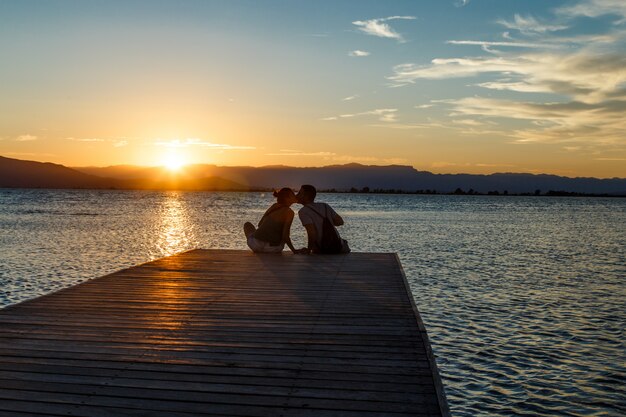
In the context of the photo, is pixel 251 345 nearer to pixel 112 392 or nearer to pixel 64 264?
pixel 112 392

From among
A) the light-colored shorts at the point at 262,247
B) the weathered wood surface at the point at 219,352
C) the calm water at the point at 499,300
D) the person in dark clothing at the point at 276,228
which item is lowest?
the calm water at the point at 499,300

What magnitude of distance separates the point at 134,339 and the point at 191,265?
6845mm

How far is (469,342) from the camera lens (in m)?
11.7

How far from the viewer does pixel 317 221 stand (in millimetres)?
14523

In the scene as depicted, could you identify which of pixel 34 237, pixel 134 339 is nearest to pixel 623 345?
pixel 134 339

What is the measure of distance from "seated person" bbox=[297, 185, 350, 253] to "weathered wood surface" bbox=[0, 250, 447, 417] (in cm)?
364

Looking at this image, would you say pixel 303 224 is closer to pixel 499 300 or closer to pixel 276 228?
pixel 276 228

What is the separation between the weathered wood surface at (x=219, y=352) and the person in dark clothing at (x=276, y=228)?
3841mm

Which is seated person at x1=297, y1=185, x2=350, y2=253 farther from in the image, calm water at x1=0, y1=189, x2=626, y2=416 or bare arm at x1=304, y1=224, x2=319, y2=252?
calm water at x1=0, y1=189, x2=626, y2=416

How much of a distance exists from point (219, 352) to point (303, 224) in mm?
8225

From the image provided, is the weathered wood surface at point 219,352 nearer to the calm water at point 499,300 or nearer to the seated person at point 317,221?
the calm water at point 499,300

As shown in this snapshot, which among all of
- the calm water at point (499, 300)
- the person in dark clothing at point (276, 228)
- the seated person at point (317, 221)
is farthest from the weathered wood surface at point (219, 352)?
the person in dark clothing at point (276, 228)

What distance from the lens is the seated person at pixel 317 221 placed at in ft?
46.6

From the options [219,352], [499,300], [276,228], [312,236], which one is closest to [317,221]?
[312,236]
